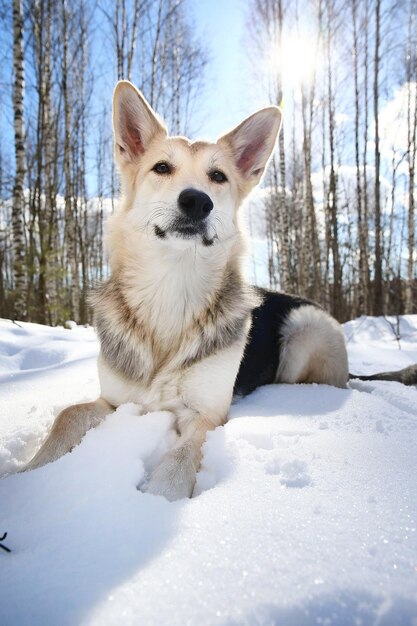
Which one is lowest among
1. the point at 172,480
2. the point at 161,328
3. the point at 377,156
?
the point at 172,480

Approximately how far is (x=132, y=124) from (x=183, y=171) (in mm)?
615

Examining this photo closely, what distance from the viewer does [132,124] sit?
2.73 metres

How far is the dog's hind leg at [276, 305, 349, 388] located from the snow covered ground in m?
1.19

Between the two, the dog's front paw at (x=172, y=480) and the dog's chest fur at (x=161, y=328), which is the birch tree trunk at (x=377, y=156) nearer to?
the dog's chest fur at (x=161, y=328)

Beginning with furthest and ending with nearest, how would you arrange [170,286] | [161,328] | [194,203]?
[170,286] < [161,328] < [194,203]

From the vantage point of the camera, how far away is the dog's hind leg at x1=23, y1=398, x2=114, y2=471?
63.6 inches

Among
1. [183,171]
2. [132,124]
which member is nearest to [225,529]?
[183,171]

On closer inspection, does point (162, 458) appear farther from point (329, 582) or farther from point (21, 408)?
point (21, 408)

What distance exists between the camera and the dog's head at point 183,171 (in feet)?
7.56

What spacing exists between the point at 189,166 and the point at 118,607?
7.81ft

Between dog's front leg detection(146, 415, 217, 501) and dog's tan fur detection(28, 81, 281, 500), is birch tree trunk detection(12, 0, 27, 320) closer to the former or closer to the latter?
dog's tan fur detection(28, 81, 281, 500)

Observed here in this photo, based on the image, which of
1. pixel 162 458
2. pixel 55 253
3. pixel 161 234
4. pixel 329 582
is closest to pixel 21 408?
pixel 162 458

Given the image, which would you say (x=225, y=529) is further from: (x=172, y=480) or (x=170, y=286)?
(x=170, y=286)

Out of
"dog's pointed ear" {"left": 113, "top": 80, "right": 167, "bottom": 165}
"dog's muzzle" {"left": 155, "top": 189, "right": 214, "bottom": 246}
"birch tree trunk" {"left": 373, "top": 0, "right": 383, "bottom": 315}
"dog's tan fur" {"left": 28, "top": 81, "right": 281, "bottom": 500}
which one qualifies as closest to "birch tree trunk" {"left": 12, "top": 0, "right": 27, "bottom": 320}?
"dog's pointed ear" {"left": 113, "top": 80, "right": 167, "bottom": 165}
